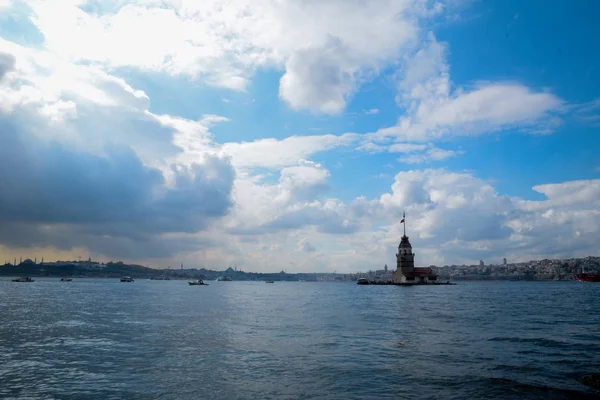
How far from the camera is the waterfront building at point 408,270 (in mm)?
185500

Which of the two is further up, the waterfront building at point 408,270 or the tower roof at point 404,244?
the tower roof at point 404,244

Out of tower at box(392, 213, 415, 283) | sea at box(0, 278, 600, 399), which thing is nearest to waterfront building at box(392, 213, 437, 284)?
tower at box(392, 213, 415, 283)

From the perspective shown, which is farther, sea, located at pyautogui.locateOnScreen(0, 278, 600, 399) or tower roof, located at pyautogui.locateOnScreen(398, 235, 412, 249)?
tower roof, located at pyautogui.locateOnScreen(398, 235, 412, 249)

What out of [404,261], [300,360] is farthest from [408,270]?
[300,360]

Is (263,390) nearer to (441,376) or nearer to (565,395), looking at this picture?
(441,376)

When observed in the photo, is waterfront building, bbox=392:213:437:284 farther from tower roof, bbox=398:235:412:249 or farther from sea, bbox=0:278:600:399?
sea, bbox=0:278:600:399

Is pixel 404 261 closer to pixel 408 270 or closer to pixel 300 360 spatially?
pixel 408 270

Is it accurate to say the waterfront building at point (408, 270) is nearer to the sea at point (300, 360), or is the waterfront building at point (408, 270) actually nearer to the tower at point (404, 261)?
the tower at point (404, 261)

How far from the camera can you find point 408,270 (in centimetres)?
18700

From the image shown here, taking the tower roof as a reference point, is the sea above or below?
below

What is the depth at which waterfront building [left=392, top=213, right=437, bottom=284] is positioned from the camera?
185500 mm

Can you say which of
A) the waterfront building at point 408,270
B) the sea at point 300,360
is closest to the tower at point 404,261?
the waterfront building at point 408,270

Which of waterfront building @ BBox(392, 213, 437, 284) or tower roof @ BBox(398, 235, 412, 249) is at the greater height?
tower roof @ BBox(398, 235, 412, 249)

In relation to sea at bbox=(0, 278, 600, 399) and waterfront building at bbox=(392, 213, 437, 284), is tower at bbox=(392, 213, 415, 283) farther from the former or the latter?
sea at bbox=(0, 278, 600, 399)
